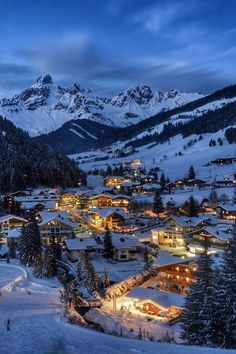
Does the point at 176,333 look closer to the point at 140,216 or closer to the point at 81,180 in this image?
the point at 140,216

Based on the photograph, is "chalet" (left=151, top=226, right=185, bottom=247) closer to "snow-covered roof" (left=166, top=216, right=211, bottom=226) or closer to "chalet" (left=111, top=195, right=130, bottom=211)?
"snow-covered roof" (left=166, top=216, right=211, bottom=226)

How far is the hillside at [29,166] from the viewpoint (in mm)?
118144

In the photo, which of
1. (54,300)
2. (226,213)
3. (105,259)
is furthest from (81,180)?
(54,300)

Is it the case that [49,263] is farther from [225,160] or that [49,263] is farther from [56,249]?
[225,160]

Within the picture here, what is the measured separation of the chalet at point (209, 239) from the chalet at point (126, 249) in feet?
22.8

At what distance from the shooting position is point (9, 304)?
36188 millimetres

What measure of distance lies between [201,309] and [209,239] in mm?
30896

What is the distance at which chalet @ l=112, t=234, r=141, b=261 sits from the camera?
5894cm

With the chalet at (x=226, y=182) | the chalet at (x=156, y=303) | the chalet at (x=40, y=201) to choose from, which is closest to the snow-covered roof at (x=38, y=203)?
the chalet at (x=40, y=201)

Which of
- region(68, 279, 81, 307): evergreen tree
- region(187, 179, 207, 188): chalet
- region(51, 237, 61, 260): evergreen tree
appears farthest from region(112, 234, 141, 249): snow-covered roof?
region(187, 179, 207, 188): chalet

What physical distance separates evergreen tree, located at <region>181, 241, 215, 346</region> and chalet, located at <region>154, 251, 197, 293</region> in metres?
18.2

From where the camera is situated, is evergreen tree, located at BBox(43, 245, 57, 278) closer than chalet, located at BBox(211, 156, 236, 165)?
Yes

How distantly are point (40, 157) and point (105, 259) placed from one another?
85.5 m

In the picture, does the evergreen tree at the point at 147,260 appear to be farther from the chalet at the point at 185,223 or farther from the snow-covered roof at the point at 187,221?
the snow-covered roof at the point at 187,221
